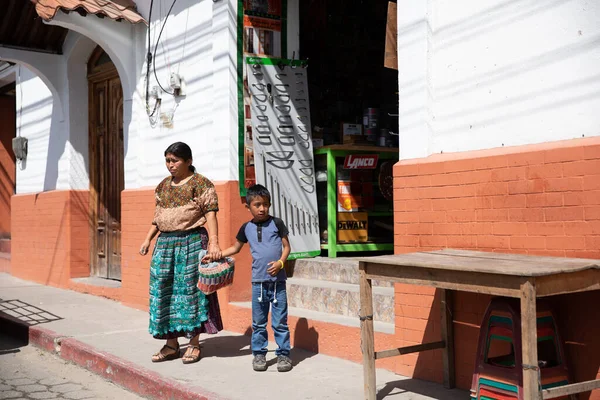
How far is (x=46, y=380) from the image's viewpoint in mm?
6113

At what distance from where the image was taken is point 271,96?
762 centimetres

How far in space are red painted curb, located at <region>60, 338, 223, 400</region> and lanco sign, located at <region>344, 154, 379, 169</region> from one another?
329cm

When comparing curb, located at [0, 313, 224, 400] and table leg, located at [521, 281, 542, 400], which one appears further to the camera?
curb, located at [0, 313, 224, 400]

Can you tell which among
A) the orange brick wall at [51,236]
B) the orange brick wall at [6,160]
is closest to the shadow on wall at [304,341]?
the orange brick wall at [51,236]

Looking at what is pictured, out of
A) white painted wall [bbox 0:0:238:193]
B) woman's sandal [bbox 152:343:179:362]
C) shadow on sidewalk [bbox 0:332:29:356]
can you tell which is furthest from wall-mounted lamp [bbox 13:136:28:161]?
woman's sandal [bbox 152:343:179:362]

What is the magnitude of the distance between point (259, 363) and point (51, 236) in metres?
6.78

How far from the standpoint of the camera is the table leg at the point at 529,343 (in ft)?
11.4

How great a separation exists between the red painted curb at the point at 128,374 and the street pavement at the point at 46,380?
0.06m

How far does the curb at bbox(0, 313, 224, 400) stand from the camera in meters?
5.14

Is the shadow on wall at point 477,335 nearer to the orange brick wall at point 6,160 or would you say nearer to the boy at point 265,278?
the boy at point 265,278

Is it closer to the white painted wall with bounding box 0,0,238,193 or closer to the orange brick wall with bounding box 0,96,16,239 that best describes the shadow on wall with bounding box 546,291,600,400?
the white painted wall with bounding box 0,0,238,193

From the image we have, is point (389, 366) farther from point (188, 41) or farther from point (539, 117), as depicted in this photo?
point (188, 41)

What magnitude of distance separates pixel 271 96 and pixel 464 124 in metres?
3.01

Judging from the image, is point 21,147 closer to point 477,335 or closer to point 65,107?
point 65,107
